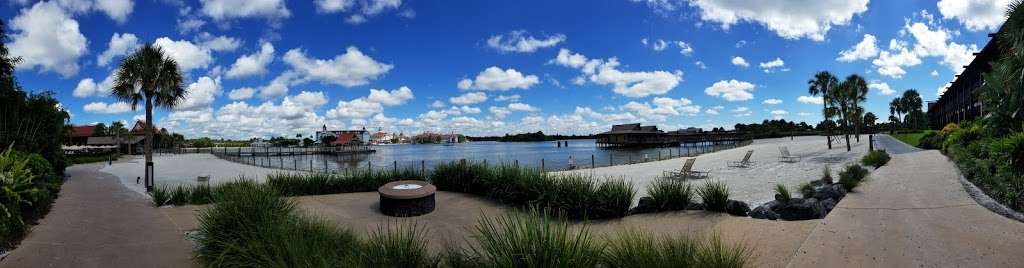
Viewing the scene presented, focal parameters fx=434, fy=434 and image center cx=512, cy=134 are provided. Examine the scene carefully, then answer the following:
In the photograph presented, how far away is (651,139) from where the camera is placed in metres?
104

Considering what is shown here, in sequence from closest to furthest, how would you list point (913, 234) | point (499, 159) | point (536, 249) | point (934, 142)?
point (536, 249), point (913, 234), point (934, 142), point (499, 159)

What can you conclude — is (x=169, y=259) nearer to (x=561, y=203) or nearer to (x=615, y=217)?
(x=561, y=203)

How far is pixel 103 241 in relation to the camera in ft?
21.4

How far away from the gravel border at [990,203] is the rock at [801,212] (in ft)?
7.78

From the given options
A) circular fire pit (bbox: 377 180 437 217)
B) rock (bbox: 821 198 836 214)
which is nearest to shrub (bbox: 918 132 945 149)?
rock (bbox: 821 198 836 214)

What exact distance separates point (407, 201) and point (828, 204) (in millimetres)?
7427

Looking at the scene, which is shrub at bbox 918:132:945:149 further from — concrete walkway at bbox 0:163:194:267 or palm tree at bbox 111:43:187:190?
palm tree at bbox 111:43:187:190

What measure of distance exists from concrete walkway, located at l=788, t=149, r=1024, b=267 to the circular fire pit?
630 cm

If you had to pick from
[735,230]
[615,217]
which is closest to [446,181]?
[615,217]

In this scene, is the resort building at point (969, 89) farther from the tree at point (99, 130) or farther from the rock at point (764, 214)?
the tree at point (99, 130)

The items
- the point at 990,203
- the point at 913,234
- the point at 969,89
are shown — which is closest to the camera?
the point at 913,234

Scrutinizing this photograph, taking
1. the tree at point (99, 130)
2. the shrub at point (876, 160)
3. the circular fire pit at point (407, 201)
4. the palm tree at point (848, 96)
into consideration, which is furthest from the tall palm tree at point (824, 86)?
the tree at point (99, 130)

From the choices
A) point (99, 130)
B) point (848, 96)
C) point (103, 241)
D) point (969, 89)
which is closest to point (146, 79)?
point (103, 241)

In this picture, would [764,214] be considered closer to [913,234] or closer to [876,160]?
[913,234]
